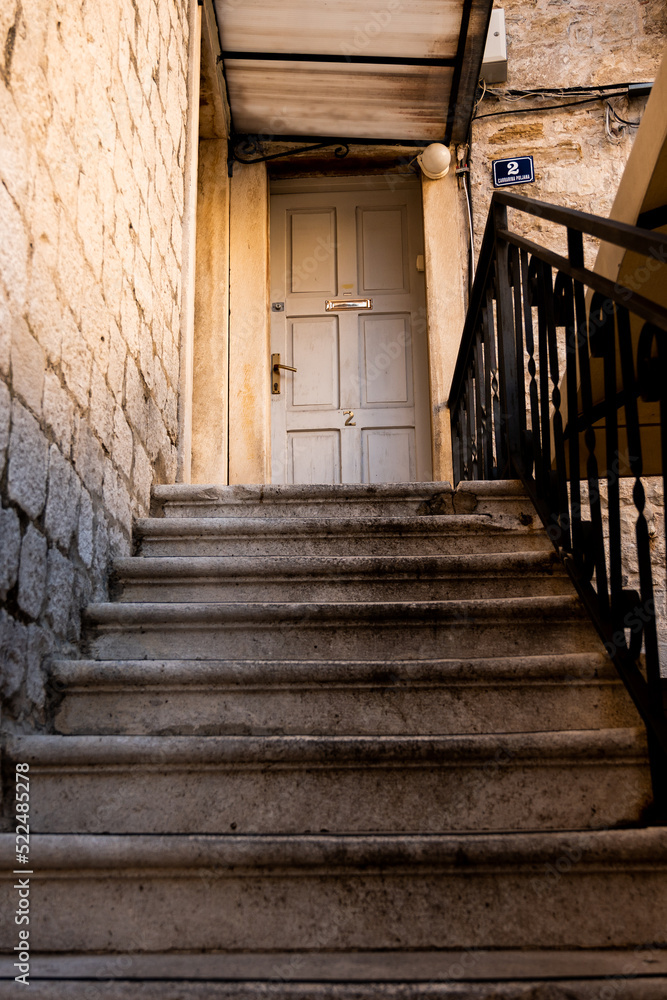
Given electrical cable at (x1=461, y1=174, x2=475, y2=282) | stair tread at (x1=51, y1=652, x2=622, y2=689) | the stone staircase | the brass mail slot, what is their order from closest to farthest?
1. the stone staircase
2. stair tread at (x1=51, y1=652, x2=622, y2=689)
3. electrical cable at (x1=461, y1=174, x2=475, y2=282)
4. the brass mail slot

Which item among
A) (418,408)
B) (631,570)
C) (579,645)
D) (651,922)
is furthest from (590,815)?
(418,408)

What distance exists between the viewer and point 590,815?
4.51 ft

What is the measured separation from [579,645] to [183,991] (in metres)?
1.09

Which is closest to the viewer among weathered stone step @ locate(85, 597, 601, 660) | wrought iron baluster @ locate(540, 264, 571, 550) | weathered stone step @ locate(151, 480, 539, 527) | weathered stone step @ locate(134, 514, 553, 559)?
weathered stone step @ locate(85, 597, 601, 660)

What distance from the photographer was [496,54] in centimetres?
486

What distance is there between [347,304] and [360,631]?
3.60 m

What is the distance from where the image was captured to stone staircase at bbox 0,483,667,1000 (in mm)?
1141

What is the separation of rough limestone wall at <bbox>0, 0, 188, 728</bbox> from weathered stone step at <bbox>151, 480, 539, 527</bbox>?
293mm

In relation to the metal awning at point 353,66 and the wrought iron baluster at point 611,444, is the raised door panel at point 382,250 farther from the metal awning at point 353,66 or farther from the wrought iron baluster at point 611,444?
the wrought iron baluster at point 611,444

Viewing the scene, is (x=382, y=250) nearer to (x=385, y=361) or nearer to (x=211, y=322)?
(x=385, y=361)

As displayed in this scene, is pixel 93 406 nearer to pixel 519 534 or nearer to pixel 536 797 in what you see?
pixel 519 534

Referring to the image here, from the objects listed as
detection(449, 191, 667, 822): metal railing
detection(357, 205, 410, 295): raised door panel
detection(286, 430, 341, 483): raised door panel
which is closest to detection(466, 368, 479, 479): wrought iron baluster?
detection(449, 191, 667, 822): metal railing

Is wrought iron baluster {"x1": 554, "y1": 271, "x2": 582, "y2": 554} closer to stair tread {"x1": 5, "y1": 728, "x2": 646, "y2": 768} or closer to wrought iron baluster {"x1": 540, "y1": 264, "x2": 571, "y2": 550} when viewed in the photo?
wrought iron baluster {"x1": 540, "y1": 264, "x2": 571, "y2": 550}

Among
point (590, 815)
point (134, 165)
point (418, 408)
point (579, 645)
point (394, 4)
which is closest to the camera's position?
point (590, 815)
